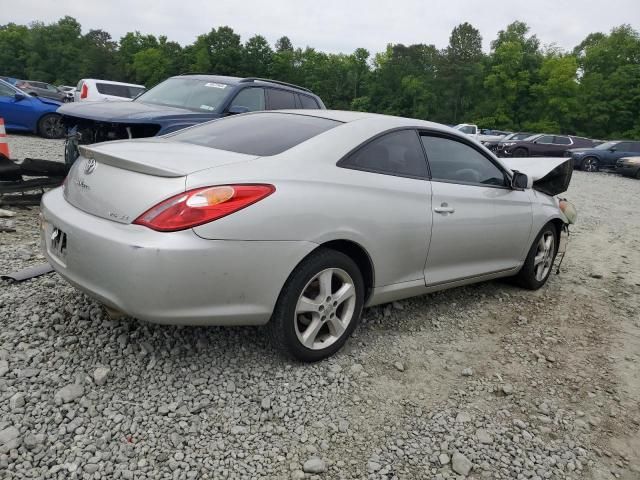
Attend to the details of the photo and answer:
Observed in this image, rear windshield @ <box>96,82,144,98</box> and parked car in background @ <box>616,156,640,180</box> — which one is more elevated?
rear windshield @ <box>96,82,144,98</box>

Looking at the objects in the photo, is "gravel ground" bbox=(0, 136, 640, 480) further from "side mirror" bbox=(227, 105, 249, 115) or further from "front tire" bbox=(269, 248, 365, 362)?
"side mirror" bbox=(227, 105, 249, 115)

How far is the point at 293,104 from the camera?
8.02 m

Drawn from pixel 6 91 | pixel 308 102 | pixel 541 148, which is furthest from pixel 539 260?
pixel 541 148

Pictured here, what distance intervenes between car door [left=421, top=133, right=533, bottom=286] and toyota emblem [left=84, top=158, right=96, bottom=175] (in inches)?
82.1

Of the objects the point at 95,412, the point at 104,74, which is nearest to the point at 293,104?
the point at 95,412

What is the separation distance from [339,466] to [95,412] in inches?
45.0

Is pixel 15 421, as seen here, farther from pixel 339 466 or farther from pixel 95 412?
pixel 339 466

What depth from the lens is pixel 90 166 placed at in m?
2.83

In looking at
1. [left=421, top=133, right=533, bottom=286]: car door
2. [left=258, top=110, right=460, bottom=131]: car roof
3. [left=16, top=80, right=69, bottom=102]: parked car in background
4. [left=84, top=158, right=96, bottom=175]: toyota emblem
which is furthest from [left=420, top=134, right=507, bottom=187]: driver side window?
[left=16, top=80, right=69, bottom=102]: parked car in background

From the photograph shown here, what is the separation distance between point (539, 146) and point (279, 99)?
20065mm

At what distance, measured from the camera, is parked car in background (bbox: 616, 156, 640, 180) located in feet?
68.4

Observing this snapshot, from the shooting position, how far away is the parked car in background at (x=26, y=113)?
38.9ft

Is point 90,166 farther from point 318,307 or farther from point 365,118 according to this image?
point 365,118

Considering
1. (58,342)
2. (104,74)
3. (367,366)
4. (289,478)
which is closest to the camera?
(289,478)
